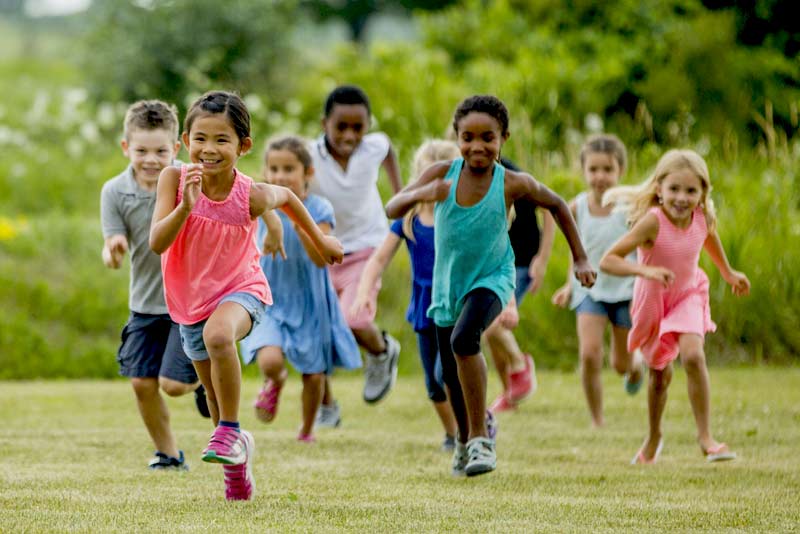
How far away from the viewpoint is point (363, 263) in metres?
8.34

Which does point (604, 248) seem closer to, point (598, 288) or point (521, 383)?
point (598, 288)

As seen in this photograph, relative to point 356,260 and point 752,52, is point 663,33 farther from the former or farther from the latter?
point 356,260

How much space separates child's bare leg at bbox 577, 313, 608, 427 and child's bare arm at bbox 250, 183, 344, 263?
3165 millimetres

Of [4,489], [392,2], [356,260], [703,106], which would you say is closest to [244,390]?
[356,260]

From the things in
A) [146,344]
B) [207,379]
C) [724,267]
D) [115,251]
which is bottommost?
[207,379]

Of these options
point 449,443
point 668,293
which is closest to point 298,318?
point 449,443

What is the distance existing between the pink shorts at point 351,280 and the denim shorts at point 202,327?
2.58 metres

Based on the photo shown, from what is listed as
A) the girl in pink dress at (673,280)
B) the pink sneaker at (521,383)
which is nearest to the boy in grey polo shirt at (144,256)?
the girl in pink dress at (673,280)

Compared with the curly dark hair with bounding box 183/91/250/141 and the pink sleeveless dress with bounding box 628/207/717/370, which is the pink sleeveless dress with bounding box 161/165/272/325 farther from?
the pink sleeveless dress with bounding box 628/207/717/370

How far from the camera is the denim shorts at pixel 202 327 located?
17.6ft

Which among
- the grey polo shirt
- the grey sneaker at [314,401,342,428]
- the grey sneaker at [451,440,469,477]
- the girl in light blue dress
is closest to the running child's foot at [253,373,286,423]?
the girl in light blue dress

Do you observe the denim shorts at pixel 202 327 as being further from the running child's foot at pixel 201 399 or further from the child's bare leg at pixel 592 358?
the child's bare leg at pixel 592 358

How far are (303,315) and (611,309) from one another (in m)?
2.09

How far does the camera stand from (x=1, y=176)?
15.6 m
